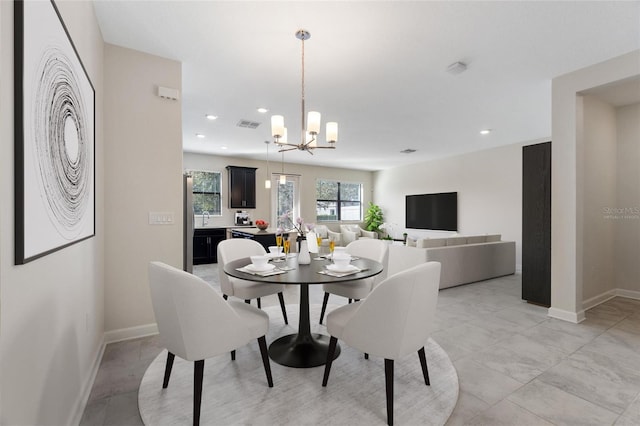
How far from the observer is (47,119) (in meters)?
1.23

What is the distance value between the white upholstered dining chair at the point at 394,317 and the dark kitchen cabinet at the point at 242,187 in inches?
239

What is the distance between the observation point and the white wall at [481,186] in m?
6.16

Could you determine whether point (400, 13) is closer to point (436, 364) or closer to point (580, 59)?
point (580, 59)

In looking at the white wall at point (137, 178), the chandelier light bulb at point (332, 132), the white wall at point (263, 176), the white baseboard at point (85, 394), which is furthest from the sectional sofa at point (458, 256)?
the white baseboard at point (85, 394)

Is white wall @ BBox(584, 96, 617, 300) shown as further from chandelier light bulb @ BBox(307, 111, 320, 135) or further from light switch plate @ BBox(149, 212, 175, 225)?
light switch plate @ BBox(149, 212, 175, 225)

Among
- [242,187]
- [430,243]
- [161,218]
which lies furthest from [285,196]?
[161,218]

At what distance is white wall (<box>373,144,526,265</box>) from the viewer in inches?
243

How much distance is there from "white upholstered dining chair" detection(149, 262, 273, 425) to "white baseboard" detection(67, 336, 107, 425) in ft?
1.79

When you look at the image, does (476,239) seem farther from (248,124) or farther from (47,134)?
(47,134)

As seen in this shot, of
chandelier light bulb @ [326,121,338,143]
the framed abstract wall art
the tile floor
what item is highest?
chandelier light bulb @ [326,121,338,143]

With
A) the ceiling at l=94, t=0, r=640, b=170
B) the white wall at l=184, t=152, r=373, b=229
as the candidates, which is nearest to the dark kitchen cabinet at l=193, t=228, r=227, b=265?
the white wall at l=184, t=152, r=373, b=229

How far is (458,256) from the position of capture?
454cm

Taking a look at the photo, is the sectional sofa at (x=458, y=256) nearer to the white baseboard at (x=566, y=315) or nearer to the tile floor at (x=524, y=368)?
the tile floor at (x=524, y=368)

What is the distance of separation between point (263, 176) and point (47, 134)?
679cm
